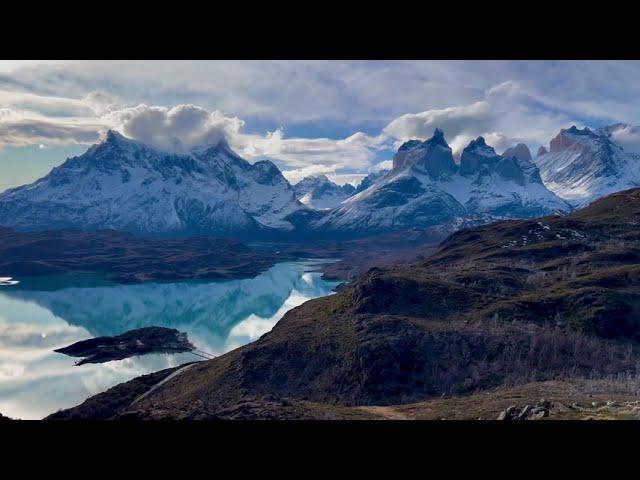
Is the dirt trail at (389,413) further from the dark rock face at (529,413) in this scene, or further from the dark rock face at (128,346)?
the dark rock face at (128,346)

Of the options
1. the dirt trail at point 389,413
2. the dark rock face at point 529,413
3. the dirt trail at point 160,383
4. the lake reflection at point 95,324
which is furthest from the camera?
the lake reflection at point 95,324

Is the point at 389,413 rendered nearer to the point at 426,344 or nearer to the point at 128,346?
the point at 426,344

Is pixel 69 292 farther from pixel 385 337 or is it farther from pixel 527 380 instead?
pixel 527 380

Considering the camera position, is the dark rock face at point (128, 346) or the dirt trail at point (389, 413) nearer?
the dirt trail at point (389, 413)

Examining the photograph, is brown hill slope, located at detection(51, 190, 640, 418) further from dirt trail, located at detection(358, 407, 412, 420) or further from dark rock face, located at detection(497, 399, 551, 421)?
dark rock face, located at detection(497, 399, 551, 421)

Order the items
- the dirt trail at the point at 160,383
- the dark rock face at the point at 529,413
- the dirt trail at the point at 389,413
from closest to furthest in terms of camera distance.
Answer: the dark rock face at the point at 529,413, the dirt trail at the point at 389,413, the dirt trail at the point at 160,383

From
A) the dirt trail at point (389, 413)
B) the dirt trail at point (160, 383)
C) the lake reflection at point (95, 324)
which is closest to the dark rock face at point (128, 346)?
the lake reflection at point (95, 324)
